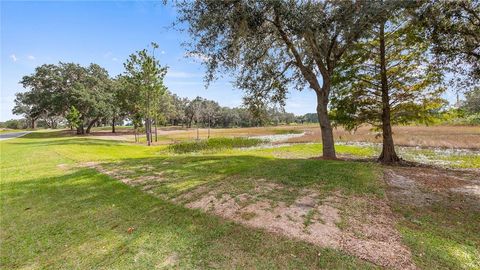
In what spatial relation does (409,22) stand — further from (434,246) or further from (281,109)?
(434,246)

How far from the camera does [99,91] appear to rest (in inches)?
1780

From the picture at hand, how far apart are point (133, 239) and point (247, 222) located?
197 cm

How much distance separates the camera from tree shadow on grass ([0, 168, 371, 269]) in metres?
3.62

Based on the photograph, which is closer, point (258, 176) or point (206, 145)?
point (258, 176)

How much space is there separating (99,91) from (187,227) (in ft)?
157

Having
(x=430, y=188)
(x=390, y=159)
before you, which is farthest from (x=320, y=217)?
(x=390, y=159)

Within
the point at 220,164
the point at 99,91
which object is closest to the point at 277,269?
the point at 220,164

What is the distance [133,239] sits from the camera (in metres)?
4.41

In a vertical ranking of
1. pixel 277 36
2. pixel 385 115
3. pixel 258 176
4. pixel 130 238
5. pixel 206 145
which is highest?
pixel 277 36

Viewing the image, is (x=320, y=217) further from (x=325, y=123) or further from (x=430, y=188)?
(x=325, y=123)

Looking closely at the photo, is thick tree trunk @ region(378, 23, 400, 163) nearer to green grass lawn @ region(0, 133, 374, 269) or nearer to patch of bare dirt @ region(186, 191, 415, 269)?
green grass lawn @ region(0, 133, 374, 269)

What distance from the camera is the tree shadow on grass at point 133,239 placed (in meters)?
3.62

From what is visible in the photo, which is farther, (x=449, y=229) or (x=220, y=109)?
(x=220, y=109)

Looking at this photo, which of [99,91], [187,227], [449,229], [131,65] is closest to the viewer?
[449,229]
